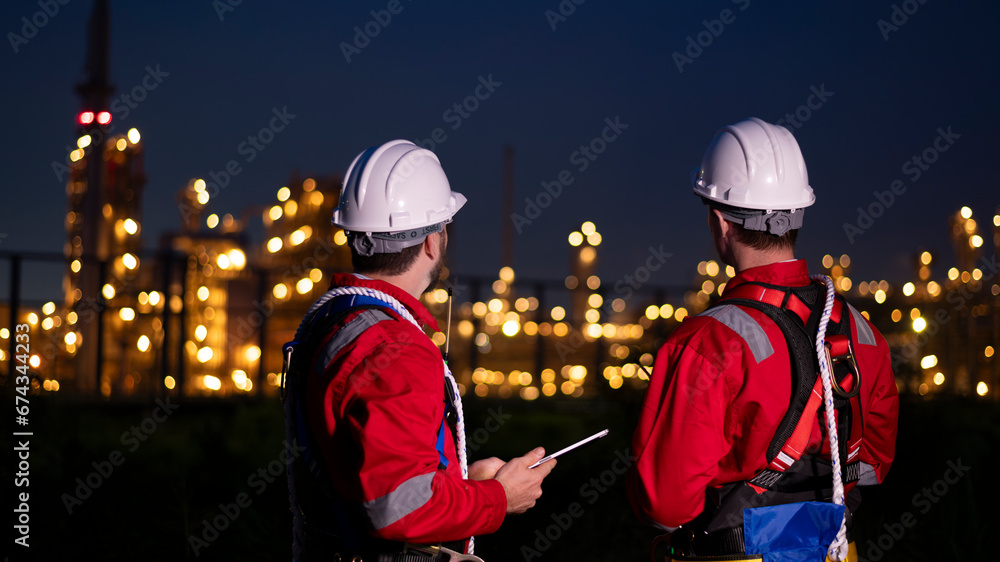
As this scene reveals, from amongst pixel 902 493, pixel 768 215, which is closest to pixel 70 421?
pixel 768 215

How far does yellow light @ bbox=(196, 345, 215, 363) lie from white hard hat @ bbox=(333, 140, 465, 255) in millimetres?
11213

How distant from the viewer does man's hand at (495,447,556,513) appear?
2.61 metres

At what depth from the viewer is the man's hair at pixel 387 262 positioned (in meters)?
2.69

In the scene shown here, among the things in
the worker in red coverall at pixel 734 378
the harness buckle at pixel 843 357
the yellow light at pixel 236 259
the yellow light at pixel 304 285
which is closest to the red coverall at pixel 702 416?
the worker in red coverall at pixel 734 378

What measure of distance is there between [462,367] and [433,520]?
10475 mm

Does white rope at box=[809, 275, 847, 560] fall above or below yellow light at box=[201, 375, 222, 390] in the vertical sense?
above

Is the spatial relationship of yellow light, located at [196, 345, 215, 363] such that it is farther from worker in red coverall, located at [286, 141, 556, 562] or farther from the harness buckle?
the harness buckle

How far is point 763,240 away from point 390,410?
1.50 m

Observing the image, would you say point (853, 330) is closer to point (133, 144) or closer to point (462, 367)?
point (462, 367)

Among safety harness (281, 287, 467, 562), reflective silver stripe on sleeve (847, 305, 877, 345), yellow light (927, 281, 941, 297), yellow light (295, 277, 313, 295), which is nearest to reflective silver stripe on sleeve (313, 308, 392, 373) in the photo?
safety harness (281, 287, 467, 562)

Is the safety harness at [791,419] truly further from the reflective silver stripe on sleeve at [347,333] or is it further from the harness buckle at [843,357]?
the reflective silver stripe on sleeve at [347,333]

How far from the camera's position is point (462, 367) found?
500 inches

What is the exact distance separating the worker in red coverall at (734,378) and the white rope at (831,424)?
0.24 ft

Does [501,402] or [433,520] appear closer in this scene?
[433,520]
